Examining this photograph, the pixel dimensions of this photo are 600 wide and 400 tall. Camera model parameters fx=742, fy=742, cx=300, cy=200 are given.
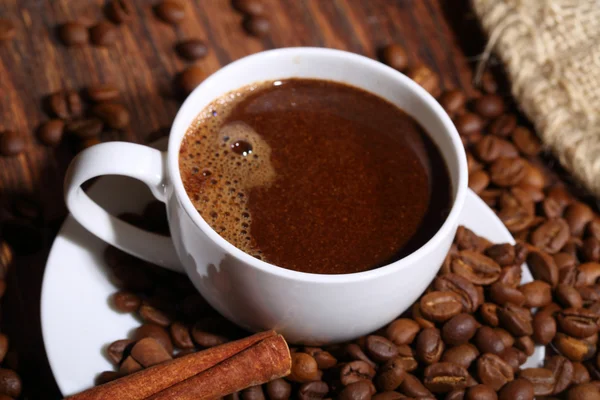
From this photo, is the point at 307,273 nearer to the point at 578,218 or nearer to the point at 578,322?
the point at 578,322

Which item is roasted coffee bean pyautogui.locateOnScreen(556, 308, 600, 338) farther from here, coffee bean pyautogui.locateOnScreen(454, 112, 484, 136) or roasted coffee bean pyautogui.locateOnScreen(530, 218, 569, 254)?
coffee bean pyautogui.locateOnScreen(454, 112, 484, 136)

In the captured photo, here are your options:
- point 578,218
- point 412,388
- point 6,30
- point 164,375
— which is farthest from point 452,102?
point 6,30

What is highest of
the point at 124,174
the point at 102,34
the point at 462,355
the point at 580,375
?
the point at 124,174

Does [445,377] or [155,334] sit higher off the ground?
[155,334]

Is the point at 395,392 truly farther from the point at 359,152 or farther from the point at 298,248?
the point at 359,152

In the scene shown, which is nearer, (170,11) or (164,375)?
(164,375)

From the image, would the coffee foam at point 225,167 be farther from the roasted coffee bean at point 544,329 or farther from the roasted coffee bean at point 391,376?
the roasted coffee bean at point 544,329

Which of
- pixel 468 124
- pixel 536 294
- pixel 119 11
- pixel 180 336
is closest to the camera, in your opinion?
pixel 180 336

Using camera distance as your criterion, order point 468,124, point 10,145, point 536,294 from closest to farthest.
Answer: point 536,294 < point 10,145 < point 468,124
